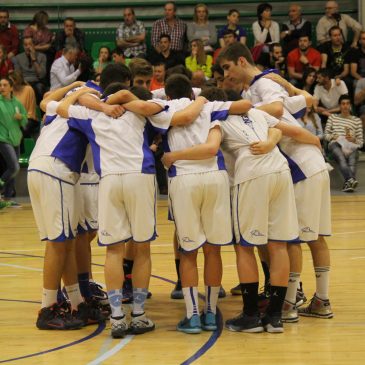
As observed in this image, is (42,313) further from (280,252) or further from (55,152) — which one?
(280,252)

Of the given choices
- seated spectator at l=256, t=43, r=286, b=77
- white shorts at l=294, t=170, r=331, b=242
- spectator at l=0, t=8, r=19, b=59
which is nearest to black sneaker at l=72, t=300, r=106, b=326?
white shorts at l=294, t=170, r=331, b=242

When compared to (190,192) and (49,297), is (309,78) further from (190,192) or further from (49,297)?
(49,297)

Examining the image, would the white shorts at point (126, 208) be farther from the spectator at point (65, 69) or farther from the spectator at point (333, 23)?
the spectator at point (333, 23)

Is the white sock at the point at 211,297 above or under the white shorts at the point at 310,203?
under

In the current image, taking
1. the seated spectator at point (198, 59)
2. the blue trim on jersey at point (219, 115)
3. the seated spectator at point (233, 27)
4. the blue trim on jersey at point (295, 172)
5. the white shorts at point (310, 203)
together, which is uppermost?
the seated spectator at point (233, 27)

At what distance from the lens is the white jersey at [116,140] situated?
6645mm

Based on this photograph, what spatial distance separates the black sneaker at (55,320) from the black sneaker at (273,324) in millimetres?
1444

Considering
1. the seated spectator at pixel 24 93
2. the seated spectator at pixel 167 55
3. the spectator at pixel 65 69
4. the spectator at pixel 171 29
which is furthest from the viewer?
the spectator at pixel 171 29

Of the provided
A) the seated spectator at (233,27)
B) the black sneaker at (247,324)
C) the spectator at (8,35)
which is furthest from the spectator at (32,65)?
the black sneaker at (247,324)

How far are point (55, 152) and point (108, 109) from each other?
1.86 feet

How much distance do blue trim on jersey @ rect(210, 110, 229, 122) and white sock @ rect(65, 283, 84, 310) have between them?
1710mm

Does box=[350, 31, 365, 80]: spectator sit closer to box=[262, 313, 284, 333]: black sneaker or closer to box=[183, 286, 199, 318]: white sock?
box=[262, 313, 284, 333]: black sneaker

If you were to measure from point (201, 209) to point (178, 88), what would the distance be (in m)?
1.02

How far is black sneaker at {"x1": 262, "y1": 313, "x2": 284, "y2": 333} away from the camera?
A: 668 cm
